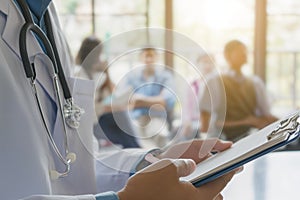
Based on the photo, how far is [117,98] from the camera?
36.6 inches

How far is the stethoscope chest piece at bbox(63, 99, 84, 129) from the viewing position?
2.09ft

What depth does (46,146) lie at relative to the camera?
580 millimetres

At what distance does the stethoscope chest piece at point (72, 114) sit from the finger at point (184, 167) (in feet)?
0.59

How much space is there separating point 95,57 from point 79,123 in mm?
153

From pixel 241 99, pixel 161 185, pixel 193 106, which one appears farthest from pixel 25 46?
pixel 241 99

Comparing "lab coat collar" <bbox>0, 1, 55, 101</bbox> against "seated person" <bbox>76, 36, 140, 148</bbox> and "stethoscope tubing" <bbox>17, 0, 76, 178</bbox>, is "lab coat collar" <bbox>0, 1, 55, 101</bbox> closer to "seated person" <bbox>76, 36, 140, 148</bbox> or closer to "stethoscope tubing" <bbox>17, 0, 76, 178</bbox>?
"stethoscope tubing" <bbox>17, 0, 76, 178</bbox>

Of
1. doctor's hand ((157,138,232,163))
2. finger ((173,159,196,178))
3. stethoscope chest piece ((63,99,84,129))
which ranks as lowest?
doctor's hand ((157,138,232,163))

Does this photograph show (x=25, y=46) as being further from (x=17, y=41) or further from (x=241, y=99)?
(x=241, y=99)

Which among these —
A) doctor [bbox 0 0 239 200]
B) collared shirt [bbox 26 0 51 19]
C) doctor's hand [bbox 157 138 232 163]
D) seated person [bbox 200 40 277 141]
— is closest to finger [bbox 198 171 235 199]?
doctor [bbox 0 0 239 200]

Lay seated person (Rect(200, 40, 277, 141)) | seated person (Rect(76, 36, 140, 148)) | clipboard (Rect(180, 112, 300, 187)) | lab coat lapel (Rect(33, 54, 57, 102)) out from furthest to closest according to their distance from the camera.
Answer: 1. seated person (Rect(200, 40, 277, 141))
2. seated person (Rect(76, 36, 140, 148))
3. lab coat lapel (Rect(33, 54, 57, 102))
4. clipboard (Rect(180, 112, 300, 187))

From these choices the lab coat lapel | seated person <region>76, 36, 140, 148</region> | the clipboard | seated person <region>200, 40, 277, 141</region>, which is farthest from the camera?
seated person <region>200, 40, 277, 141</region>

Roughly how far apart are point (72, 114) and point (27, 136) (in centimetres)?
11

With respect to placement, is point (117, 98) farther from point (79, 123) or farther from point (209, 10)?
point (209, 10)

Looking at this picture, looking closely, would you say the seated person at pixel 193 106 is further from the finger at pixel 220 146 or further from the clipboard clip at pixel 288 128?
the clipboard clip at pixel 288 128
